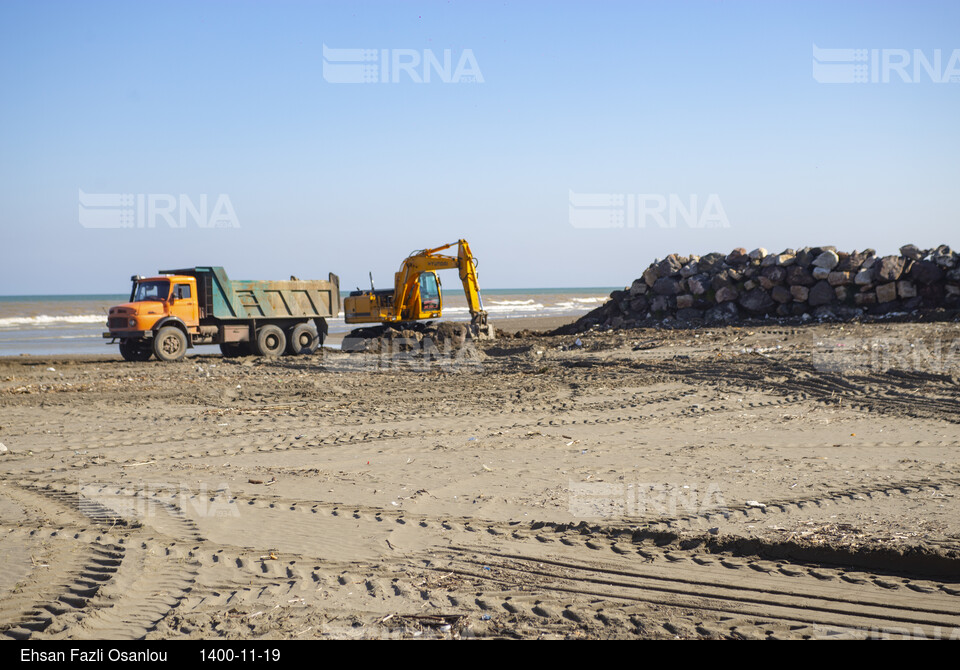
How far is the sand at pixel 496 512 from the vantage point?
4.15 m

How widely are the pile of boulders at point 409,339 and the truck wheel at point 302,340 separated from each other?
4.37 feet

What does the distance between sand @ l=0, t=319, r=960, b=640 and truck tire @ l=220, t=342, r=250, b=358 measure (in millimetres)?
7992

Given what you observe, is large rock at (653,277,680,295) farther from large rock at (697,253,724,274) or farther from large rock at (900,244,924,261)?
large rock at (900,244,924,261)

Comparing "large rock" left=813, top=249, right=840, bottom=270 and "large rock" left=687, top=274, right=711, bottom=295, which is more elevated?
"large rock" left=813, top=249, right=840, bottom=270

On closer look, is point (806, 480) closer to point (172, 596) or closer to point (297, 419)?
point (172, 596)

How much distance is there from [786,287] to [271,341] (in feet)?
49.3

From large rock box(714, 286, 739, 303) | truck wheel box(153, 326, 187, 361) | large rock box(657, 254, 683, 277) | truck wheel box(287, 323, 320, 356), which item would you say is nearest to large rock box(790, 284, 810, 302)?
large rock box(714, 286, 739, 303)

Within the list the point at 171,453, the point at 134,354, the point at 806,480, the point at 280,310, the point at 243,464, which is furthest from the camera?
the point at 280,310

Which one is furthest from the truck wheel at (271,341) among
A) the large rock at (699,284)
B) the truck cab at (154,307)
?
the large rock at (699,284)

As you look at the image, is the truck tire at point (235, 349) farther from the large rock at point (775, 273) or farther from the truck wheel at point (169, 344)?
the large rock at point (775, 273)

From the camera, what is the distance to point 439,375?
49.8 feet

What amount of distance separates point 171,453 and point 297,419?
2351mm

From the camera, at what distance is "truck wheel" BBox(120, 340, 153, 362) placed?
61.8 ft

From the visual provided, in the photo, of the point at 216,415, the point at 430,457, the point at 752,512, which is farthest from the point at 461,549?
the point at 216,415
